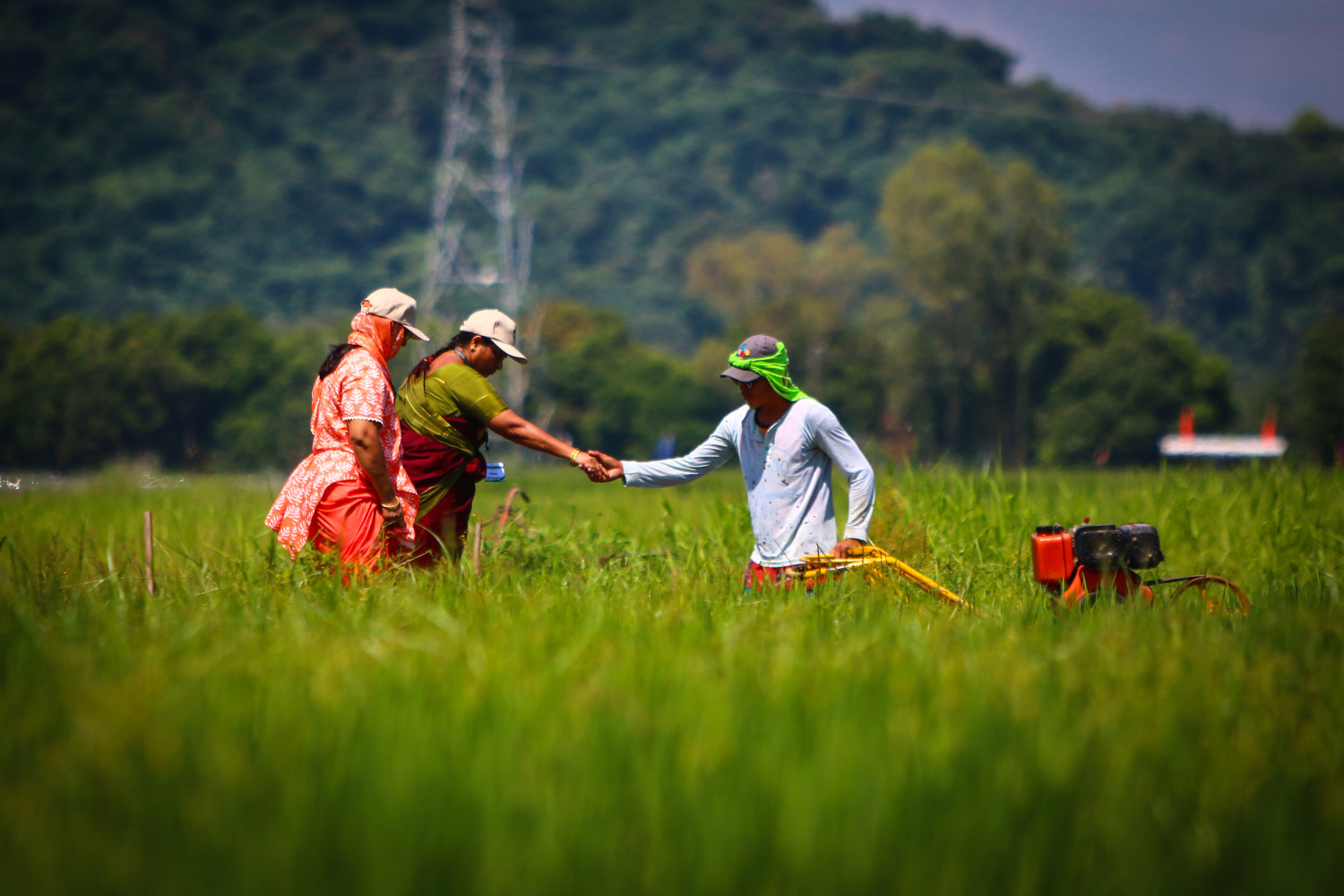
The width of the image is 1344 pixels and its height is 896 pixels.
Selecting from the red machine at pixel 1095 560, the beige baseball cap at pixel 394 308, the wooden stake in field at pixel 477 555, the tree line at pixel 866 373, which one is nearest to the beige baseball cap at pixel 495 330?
the beige baseball cap at pixel 394 308

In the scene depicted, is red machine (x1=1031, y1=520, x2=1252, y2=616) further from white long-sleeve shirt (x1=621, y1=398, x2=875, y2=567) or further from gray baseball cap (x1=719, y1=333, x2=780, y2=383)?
gray baseball cap (x1=719, y1=333, x2=780, y2=383)

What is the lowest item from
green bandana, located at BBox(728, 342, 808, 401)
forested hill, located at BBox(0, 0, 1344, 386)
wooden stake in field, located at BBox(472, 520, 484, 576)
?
wooden stake in field, located at BBox(472, 520, 484, 576)

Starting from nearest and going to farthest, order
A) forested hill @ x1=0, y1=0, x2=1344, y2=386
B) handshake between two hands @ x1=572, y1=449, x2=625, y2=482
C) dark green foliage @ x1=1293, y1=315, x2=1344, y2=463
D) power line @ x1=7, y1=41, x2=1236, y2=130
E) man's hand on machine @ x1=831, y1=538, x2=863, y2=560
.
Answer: man's hand on machine @ x1=831, y1=538, x2=863, y2=560
handshake between two hands @ x1=572, y1=449, x2=625, y2=482
dark green foliage @ x1=1293, y1=315, x2=1344, y2=463
forested hill @ x1=0, y1=0, x2=1344, y2=386
power line @ x1=7, y1=41, x2=1236, y2=130

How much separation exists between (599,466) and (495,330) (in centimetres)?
84

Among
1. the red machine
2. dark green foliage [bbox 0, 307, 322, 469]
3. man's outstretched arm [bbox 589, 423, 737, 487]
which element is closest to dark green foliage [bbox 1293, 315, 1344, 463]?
dark green foliage [bbox 0, 307, 322, 469]

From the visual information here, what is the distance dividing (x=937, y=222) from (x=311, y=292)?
2265 inches

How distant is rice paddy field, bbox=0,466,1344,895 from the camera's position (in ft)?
7.45

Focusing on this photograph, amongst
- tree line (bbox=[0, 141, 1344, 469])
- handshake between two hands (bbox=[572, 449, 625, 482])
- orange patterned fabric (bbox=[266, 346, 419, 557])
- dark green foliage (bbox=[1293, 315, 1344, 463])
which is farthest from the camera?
tree line (bbox=[0, 141, 1344, 469])

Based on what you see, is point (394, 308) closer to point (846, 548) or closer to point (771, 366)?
point (771, 366)

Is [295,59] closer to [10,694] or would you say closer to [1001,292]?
[1001,292]

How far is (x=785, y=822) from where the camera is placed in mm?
2377

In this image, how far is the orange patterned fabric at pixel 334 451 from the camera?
4.82 metres

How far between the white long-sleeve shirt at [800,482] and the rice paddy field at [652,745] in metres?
0.49

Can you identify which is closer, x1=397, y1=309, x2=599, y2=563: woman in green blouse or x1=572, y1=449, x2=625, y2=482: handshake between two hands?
x1=397, y1=309, x2=599, y2=563: woman in green blouse
